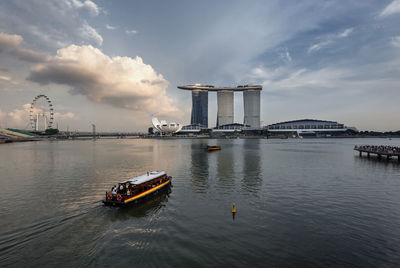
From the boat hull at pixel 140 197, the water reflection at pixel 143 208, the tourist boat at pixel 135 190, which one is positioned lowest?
the water reflection at pixel 143 208

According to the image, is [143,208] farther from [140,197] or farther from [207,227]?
[207,227]

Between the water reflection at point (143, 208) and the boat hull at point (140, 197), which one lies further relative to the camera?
the boat hull at point (140, 197)

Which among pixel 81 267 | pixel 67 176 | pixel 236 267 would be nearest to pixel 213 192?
pixel 236 267

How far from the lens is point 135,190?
80.1ft

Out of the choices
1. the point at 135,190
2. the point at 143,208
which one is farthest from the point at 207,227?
the point at 135,190

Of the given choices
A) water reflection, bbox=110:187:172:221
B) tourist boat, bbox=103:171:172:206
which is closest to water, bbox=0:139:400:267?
water reflection, bbox=110:187:172:221

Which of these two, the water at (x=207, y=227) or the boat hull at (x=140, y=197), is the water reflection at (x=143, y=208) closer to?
the water at (x=207, y=227)

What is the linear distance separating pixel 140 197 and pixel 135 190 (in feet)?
3.41

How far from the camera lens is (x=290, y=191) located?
2919 cm

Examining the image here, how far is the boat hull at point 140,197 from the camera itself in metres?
22.0

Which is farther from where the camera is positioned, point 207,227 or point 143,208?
point 143,208

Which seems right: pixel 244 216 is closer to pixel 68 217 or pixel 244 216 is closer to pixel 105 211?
pixel 105 211

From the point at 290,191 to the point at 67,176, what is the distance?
40409 mm

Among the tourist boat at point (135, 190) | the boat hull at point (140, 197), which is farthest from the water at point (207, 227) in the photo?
the tourist boat at point (135, 190)
